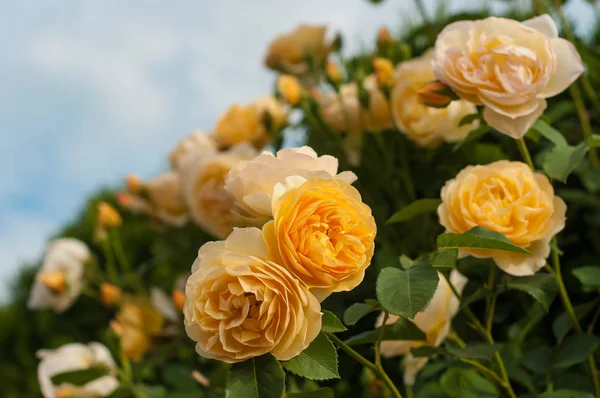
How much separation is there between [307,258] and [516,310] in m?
0.91

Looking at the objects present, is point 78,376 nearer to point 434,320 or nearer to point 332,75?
point 434,320

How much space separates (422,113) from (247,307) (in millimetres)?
644

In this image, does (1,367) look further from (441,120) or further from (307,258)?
(307,258)

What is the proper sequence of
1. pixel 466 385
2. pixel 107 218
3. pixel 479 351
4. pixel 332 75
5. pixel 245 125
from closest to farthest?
1. pixel 479 351
2. pixel 466 385
3. pixel 332 75
4. pixel 245 125
5. pixel 107 218

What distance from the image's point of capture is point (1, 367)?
3.00 metres

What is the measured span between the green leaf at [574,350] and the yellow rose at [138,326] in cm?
99

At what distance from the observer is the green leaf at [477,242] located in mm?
627

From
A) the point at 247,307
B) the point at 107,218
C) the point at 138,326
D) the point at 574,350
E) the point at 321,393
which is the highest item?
the point at 247,307

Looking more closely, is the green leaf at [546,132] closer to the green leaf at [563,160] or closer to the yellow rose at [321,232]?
the green leaf at [563,160]

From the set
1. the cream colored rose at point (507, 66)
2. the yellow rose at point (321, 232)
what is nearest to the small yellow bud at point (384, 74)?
the cream colored rose at point (507, 66)

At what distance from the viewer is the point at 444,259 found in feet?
2.10

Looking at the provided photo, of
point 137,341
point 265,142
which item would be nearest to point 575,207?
point 265,142

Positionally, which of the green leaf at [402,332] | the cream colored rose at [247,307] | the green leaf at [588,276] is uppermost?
the cream colored rose at [247,307]

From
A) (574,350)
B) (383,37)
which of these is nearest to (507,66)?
(574,350)
